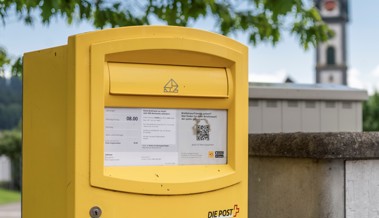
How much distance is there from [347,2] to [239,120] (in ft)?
264

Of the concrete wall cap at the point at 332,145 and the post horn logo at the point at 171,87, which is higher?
the post horn logo at the point at 171,87

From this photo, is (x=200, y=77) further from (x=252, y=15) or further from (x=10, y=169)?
(x=10, y=169)

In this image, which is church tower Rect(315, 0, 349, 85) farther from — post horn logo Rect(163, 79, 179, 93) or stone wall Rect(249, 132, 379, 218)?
post horn logo Rect(163, 79, 179, 93)

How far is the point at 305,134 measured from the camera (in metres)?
3.26

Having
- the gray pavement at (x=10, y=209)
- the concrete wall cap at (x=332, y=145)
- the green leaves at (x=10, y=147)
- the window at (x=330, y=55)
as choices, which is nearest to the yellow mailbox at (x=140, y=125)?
the concrete wall cap at (x=332, y=145)

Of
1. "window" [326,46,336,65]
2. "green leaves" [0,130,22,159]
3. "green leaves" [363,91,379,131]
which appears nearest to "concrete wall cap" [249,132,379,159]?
"green leaves" [0,130,22,159]

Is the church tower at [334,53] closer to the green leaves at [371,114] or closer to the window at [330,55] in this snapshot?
the window at [330,55]

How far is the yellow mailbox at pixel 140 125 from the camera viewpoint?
2682 millimetres

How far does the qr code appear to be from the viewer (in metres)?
2.94

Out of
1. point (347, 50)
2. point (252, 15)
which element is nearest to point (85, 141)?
point (252, 15)

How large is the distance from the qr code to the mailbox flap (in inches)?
5.9

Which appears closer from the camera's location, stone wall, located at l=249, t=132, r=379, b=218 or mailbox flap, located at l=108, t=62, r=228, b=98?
mailbox flap, located at l=108, t=62, r=228, b=98

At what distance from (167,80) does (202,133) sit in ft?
1.02

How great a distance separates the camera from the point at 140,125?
2.82 metres
